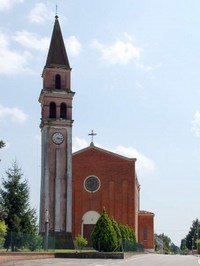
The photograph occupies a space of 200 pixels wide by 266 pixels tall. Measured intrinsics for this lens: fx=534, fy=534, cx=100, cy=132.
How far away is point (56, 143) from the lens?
181 feet

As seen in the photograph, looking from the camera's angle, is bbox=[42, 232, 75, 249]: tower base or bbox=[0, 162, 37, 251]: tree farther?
bbox=[42, 232, 75, 249]: tower base

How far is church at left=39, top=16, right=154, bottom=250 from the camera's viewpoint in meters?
53.6

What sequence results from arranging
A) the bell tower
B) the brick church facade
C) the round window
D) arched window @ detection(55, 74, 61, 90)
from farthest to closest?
the round window
the brick church facade
arched window @ detection(55, 74, 61, 90)
the bell tower

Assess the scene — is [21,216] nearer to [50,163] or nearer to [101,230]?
[101,230]

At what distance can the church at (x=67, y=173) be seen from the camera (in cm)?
5356

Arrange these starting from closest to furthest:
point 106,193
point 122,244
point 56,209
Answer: point 122,244
point 56,209
point 106,193

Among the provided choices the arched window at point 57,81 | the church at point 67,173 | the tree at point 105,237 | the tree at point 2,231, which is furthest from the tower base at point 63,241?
the tree at point 2,231

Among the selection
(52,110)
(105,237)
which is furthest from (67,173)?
(105,237)

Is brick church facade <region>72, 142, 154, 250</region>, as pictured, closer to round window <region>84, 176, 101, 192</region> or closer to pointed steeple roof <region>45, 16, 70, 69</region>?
round window <region>84, 176, 101, 192</region>

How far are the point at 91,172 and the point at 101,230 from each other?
2233cm

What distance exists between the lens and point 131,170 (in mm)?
65312

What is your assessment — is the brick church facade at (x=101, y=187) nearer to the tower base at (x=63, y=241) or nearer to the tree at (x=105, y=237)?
the tower base at (x=63, y=241)

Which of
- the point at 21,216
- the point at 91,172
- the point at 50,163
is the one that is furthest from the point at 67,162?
the point at 21,216

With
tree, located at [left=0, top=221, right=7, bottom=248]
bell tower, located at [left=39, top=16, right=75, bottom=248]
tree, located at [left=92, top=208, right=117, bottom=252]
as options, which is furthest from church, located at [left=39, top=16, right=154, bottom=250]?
tree, located at [left=0, top=221, right=7, bottom=248]
